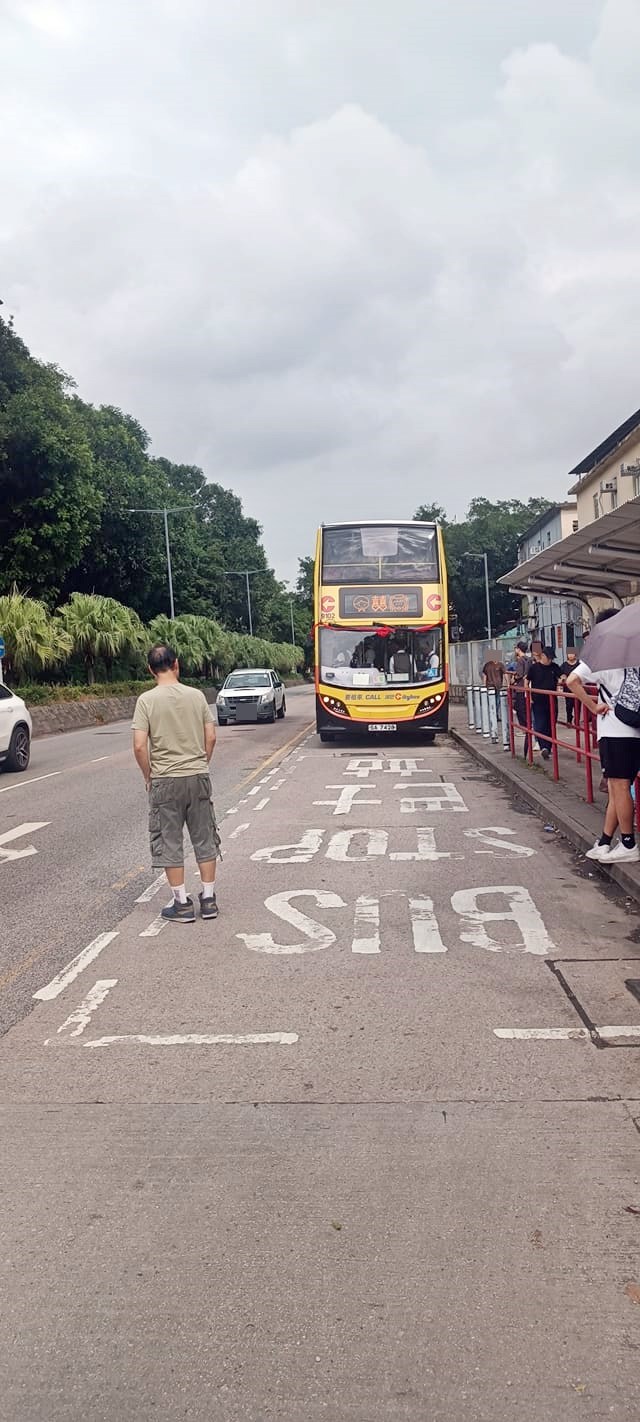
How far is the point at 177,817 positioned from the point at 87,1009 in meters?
2.01

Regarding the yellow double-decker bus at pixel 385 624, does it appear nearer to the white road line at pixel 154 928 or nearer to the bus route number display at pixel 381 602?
the bus route number display at pixel 381 602

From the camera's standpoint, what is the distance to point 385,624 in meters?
21.6

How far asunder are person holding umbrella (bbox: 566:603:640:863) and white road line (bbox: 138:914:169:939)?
10.9ft

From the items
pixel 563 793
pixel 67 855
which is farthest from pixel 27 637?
→ pixel 67 855

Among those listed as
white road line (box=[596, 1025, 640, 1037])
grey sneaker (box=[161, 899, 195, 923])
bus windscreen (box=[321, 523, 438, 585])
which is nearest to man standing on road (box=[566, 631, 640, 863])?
grey sneaker (box=[161, 899, 195, 923])

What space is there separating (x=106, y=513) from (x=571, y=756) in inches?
1671

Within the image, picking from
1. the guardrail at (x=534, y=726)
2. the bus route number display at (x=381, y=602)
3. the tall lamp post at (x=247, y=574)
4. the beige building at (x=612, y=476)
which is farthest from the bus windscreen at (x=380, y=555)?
the tall lamp post at (x=247, y=574)

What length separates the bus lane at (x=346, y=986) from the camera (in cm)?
470

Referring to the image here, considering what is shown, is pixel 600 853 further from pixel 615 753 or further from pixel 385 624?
pixel 385 624

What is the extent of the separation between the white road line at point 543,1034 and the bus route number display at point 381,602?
1675 centimetres

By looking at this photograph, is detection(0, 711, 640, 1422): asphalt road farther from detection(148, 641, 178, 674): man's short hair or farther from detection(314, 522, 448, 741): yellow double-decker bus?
detection(314, 522, 448, 741): yellow double-decker bus

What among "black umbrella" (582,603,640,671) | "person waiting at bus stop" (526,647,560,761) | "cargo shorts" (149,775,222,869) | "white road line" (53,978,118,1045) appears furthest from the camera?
"person waiting at bus stop" (526,647,560,761)

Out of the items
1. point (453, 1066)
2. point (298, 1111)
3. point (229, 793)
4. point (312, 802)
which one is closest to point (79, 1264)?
point (298, 1111)

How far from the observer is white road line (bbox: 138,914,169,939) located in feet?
23.6
